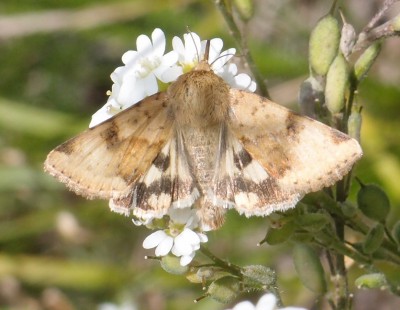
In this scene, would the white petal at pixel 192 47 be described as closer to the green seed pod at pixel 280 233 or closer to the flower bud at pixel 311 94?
the flower bud at pixel 311 94

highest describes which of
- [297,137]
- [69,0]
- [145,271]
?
[69,0]

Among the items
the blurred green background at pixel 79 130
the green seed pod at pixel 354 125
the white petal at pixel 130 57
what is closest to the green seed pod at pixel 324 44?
the green seed pod at pixel 354 125

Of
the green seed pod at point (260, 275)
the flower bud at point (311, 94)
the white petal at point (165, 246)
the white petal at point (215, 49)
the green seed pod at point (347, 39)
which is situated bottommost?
the green seed pod at point (260, 275)

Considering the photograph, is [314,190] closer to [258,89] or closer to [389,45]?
[258,89]

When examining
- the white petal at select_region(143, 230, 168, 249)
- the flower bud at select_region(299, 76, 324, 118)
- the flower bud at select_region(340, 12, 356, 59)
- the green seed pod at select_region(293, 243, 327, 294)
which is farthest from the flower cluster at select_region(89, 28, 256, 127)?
the green seed pod at select_region(293, 243, 327, 294)

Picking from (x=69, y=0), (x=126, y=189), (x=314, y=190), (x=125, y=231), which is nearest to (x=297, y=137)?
(x=314, y=190)

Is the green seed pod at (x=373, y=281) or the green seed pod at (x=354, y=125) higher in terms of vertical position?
the green seed pod at (x=354, y=125)
